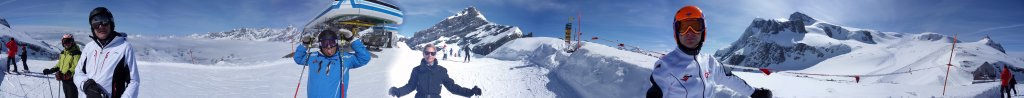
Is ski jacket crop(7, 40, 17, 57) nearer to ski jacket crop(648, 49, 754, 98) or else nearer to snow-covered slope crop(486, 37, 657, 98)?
snow-covered slope crop(486, 37, 657, 98)

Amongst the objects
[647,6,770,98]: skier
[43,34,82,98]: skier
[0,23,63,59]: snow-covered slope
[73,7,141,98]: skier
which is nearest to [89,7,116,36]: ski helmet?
[73,7,141,98]: skier

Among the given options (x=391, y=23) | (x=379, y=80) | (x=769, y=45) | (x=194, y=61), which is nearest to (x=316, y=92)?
(x=379, y=80)

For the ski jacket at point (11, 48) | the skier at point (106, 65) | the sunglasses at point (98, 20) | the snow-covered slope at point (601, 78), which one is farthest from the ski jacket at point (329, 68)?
the ski jacket at point (11, 48)

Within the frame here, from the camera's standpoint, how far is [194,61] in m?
10.2

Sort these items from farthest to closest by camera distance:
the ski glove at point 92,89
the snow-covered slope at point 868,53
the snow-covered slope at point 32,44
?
the snow-covered slope at point 868,53 < the snow-covered slope at point 32,44 < the ski glove at point 92,89

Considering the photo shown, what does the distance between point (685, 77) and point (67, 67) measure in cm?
588

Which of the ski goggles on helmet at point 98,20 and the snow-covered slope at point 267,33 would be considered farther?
the snow-covered slope at point 267,33

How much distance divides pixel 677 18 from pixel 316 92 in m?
2.93

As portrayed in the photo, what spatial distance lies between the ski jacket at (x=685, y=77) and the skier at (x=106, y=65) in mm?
3302

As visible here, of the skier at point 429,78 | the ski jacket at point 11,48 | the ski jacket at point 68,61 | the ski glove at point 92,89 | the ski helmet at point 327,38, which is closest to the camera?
the ski glove at point 92,89

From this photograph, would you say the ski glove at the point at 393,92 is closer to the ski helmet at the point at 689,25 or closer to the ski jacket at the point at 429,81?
the ski jacket at the point at 429,81

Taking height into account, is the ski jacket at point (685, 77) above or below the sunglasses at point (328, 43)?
below

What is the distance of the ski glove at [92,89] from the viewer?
9.74 feet

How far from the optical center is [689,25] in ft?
8.62
